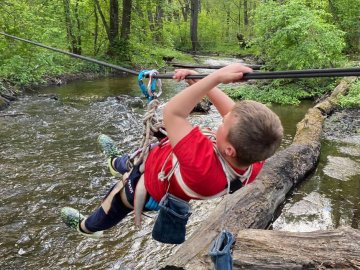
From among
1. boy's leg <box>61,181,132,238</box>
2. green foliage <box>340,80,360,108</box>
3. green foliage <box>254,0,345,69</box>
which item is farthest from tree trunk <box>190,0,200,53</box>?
boy's leg <box>61,181,132,238</box>

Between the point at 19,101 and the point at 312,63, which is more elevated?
the point at 312,63

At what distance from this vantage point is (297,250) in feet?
10.9

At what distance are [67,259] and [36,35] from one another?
427 inches

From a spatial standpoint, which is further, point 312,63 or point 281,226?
point 312,63

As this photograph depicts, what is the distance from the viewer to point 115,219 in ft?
9.86

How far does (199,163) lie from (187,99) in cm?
34

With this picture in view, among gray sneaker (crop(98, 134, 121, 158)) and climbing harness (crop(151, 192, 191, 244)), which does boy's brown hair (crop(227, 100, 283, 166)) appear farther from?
gray sneaker (crop(98, 134, 121, 158))

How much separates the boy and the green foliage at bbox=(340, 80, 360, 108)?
28.5 ft

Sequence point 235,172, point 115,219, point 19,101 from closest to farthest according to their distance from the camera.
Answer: point 235,172, point 115,219, point 19,101

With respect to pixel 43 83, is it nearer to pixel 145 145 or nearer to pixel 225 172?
pixel 145 145

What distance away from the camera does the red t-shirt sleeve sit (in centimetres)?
208

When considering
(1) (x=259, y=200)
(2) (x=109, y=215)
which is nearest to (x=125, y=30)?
(1) (x=259, y=200)

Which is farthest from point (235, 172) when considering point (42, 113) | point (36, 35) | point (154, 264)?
point (36, 35)

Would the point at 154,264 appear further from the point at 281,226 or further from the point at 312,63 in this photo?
the point at 312,63
